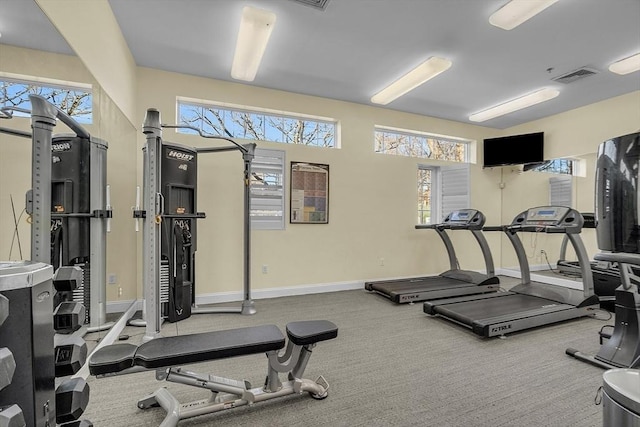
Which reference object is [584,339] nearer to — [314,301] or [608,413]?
[608,413]

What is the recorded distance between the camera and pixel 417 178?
5574 mm

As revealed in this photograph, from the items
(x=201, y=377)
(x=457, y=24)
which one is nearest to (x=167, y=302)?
(x=201, y=377)

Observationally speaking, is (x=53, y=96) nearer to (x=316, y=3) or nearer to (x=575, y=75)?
(x=316, y=3)

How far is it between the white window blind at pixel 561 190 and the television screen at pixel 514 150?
471 millimetres

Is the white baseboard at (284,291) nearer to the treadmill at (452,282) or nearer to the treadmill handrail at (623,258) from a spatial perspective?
the treadmill at (452,282)

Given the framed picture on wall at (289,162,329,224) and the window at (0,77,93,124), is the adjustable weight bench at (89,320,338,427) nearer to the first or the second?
the window at (0,77,93,124)

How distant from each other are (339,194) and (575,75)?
11.8ft

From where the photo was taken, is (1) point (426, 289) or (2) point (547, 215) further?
(1) point (426, 289)

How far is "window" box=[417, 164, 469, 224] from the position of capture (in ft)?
19.0

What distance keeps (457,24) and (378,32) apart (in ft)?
2.55

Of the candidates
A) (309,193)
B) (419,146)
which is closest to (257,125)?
(309,193)

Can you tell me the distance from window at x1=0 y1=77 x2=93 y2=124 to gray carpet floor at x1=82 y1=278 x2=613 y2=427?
1.84m

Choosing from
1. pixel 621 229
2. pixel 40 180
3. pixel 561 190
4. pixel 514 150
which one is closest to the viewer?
pixel 40 180

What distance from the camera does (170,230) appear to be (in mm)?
3242
